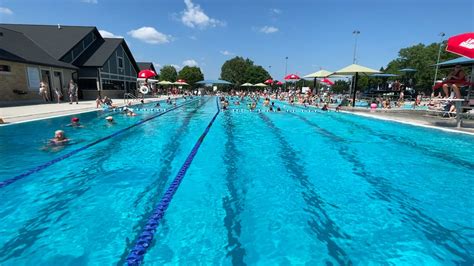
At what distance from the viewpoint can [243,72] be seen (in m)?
67.8

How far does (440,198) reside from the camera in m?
4.37

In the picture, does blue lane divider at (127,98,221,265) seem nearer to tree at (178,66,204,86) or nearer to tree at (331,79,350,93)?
tree at (331,79,350,93)

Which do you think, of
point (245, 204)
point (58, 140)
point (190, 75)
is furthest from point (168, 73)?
point (245, 204)

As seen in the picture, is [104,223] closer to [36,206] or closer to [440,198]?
[36,206]

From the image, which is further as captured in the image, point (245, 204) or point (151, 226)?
point (245, 204)

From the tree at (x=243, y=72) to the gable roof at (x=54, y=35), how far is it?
43.6 m

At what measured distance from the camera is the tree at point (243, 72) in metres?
66.3

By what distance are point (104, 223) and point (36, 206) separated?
136 cm

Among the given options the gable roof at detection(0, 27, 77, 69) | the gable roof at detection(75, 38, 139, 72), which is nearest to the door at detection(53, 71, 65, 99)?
the gable roof at detection(0, 27, 77, 69)

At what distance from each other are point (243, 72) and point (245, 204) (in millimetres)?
65899

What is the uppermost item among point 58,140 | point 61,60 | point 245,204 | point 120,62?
point 120,62

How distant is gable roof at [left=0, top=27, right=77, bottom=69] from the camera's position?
1538cm

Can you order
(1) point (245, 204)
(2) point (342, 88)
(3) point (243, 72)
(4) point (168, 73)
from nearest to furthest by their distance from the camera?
(1) point (245, 204) → (2) point (342, 88) → (3) point (243, 72) → (4) point (168, 73)

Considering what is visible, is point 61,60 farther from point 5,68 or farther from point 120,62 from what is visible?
point 120,62
